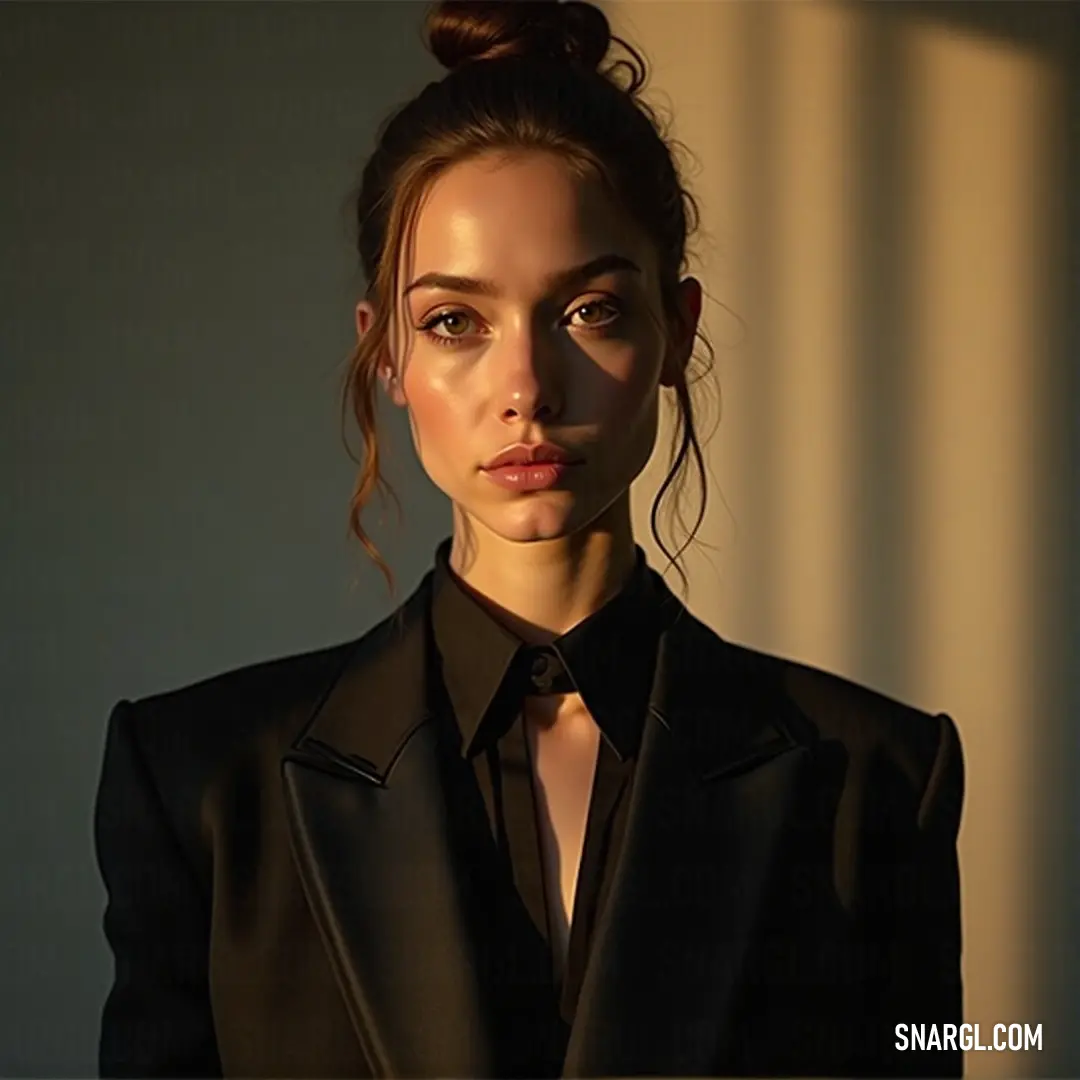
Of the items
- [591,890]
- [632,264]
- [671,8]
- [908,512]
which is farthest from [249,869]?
[671,8]

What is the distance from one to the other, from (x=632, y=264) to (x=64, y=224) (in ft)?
1.57

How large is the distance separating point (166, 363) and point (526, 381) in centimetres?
39

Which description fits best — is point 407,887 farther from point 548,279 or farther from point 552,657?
point 548,279

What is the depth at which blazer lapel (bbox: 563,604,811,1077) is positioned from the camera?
2.99 ft

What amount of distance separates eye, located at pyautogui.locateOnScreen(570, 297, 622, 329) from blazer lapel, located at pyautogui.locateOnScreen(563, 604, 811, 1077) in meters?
0.19

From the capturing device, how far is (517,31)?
100 cm

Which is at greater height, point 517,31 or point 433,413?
point 517,31

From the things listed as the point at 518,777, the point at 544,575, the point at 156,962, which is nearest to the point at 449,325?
the point at 544,575

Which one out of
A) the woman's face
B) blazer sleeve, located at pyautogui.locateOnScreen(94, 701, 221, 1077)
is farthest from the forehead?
blazer sleeve, located at pyautogui.locateOnScreen(94, 701, 221, 1077)

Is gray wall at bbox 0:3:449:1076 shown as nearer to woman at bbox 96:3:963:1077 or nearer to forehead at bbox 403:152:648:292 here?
woman at bbox 96:3:963:1077

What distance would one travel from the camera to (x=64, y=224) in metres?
1.18

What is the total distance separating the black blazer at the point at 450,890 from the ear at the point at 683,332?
0.53 feet

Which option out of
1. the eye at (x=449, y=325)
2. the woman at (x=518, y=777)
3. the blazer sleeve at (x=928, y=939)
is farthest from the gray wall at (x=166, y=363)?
the blazer sleeve at (x=928, y=939)

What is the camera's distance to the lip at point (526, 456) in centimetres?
93
